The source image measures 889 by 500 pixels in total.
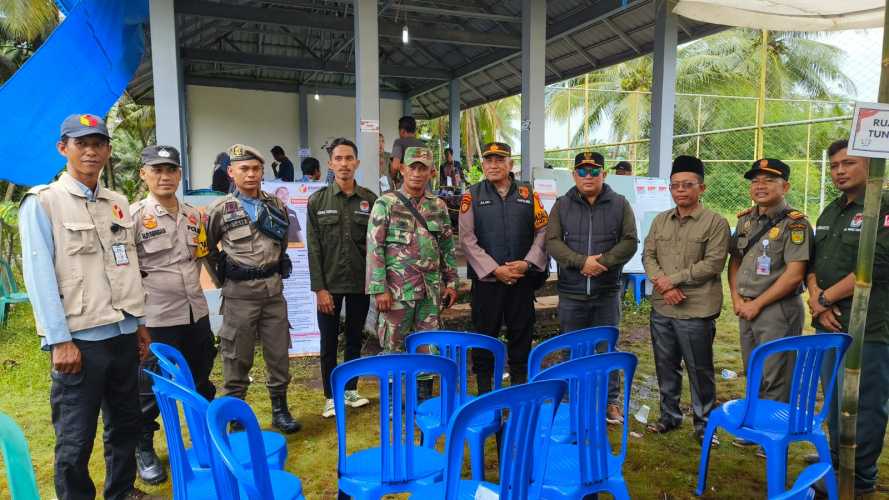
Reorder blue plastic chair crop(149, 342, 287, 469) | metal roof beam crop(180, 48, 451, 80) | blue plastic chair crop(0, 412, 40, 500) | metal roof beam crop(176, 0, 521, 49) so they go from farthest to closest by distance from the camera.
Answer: metal roof beam crop(180, 48, 451, 80)
metal roof beam crop(176, 0, 521, 49)
blue plastic chair crop(149, 342, 287, 469)
blue plastic chair crop(0, 412, 40, 500)

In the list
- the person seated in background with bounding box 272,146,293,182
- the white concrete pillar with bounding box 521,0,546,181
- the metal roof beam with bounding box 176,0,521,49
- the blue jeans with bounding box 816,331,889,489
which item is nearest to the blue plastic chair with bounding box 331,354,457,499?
the blue jeans with bounding box 816,331,889,489

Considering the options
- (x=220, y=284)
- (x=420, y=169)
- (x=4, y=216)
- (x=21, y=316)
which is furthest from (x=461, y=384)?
(x=21, y=316)

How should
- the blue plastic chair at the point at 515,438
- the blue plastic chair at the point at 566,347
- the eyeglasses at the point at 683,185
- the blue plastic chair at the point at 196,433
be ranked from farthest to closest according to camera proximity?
1. the eyeglasses at the point at 683,185
2. the blue plastic chair at the point at 566,347
3. the blue plastic chair at the point at 196,433
4. the blue plastic chair at the point at 515,438

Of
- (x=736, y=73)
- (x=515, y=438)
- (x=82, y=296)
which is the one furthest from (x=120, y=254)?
(x=736, y=73)

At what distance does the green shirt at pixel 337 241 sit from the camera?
3.64 m

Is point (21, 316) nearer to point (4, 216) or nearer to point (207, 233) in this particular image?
point (4, 216)

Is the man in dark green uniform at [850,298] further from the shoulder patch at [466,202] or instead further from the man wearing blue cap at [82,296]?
the man wearing blue cap at [82,296]

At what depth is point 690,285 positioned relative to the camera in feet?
10.9

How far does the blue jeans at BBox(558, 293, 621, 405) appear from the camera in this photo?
3576 millimetres

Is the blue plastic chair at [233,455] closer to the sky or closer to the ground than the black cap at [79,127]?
closer to the ground

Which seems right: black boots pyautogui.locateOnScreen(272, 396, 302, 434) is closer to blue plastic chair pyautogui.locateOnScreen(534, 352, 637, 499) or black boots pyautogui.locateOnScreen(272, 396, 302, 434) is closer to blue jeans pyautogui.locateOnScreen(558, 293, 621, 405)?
blue jeans pyautogui.locateOnScreen(558, 293, 621, 405)

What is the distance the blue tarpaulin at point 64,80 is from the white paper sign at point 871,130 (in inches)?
160

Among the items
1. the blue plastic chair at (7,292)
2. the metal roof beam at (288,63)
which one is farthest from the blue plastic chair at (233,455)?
the metal roof beam at (288,63)

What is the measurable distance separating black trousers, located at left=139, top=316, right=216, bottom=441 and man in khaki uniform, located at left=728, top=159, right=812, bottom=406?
3.08 m
